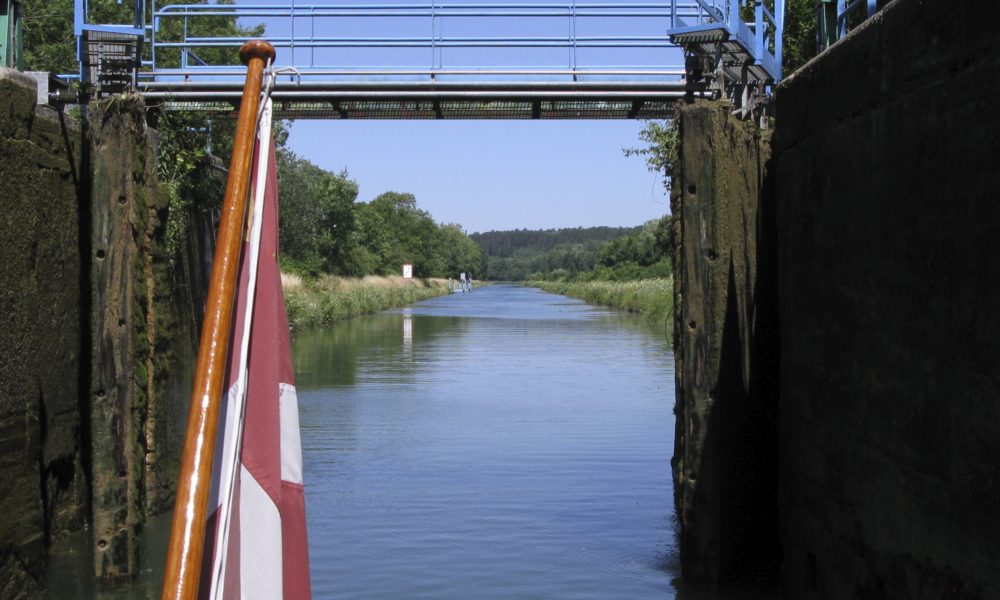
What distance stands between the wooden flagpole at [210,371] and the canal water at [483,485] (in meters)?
6.95

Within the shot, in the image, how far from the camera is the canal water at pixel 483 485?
9.80 m

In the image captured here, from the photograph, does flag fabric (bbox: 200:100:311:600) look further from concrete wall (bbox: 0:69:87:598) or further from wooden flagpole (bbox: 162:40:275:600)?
concrete wall (bbox: 0:69:87:598)

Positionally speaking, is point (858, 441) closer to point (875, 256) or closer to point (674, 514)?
point (875, 256)

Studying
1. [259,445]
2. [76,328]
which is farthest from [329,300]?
[259,445]

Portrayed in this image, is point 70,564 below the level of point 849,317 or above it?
below

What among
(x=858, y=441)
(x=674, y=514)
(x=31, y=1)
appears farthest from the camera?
(x=31, y=1)

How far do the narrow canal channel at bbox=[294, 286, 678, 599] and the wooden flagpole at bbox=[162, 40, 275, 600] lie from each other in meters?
7.41

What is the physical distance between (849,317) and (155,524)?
22.5ft

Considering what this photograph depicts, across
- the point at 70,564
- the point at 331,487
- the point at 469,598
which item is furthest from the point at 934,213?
the point at 331,487

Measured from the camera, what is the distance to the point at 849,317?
22.5ft

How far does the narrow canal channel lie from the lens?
395 inches

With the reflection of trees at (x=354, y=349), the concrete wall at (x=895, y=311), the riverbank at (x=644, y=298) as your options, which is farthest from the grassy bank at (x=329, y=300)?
the concrete wall at (x=895, y=311)

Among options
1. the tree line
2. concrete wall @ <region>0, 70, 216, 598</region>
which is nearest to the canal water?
concrete wall @ <region>0, 70, 216, 598</region>

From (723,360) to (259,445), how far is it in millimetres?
6552
